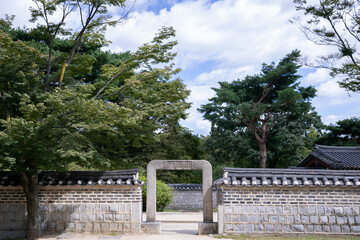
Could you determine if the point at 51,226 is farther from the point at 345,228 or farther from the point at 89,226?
the point at 345,228

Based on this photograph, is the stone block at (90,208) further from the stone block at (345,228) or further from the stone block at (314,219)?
the stone block at (345,228)

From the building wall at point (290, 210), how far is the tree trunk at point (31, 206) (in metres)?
5.86

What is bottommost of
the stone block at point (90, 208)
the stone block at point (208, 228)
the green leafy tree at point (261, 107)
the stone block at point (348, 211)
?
the stone block at point (208, 228)

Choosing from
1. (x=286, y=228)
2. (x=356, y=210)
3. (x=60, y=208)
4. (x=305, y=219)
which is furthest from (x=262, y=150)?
(x=60, y=208)

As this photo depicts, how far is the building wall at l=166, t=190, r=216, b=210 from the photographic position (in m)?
25.0

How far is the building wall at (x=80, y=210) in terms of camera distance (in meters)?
11.4

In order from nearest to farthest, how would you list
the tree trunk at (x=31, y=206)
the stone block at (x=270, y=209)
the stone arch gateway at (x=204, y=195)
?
1. the tree trunk at (x=31, y=206)
2. the stone block at (x=270, y=209)
3. the stone arch gateway at (x=204, y=195)

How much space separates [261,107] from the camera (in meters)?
27.0

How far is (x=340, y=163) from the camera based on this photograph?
1664 cm

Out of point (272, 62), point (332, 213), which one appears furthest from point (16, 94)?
point (272, 62)

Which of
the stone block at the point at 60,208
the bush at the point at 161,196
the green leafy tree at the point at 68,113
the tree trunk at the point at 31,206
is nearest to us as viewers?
the green leafy tree at the point at 68,113

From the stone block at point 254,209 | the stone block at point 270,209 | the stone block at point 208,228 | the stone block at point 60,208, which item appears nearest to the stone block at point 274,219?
the stone block at point 270,209

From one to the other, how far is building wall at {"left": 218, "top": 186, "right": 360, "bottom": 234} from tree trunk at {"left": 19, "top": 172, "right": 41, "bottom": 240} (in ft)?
19.2

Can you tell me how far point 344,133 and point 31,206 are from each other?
2408 cm
